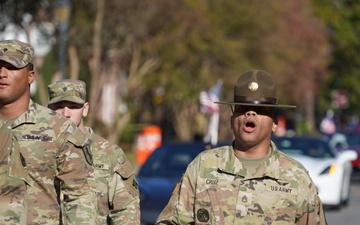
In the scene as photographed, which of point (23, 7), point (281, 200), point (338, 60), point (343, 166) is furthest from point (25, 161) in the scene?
point (338, 60)

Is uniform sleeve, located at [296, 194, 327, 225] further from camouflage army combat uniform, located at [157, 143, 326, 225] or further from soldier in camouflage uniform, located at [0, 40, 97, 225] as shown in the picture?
soldier in camouflage uniform, located at [0, 40, 97, 225]

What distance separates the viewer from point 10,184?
5.88 meters

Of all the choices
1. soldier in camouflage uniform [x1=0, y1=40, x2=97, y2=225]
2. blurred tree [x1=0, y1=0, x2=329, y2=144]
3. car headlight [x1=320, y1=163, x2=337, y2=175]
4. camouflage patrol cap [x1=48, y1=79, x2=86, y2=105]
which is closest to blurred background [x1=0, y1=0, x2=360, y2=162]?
blurred tree [x1=0, y1=0, x2=329, y2=144]

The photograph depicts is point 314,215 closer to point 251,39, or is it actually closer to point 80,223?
point 80,223

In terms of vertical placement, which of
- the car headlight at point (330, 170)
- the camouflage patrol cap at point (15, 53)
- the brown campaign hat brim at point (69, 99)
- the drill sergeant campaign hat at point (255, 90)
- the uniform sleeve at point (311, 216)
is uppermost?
the camouflage patrol cap at point (15, 53)

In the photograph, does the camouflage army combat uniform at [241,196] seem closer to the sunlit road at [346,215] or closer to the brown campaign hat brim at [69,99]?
the brown campaign hat brim at [69,99]

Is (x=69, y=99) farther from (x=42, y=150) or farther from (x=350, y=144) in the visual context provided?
(x=350, y=144)

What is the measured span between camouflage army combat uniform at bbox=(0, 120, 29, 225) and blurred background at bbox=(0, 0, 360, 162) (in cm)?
1819

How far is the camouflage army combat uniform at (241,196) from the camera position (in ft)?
18.9

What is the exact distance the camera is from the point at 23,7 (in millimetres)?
31562

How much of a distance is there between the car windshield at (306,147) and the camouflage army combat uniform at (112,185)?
14458 millimetres

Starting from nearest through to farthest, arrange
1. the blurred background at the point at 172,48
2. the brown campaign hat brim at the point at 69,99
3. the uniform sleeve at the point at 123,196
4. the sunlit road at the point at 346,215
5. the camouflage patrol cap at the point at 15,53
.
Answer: the camouflage patrol cap at the point at 15,53, the uniform sleeve at the point at 123,196, the brown campaign hat brim at the point at 69,99, the sunlit road at the point at 346,215, the blurred background at the point at 172,48

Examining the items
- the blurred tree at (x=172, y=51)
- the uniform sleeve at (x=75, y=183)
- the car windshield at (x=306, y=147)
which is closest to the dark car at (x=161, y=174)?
the car windshield at (x=306, y=147)

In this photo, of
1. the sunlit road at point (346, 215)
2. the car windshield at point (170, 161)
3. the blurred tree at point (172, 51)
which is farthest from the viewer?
the blurred tree at point (172, 51)
